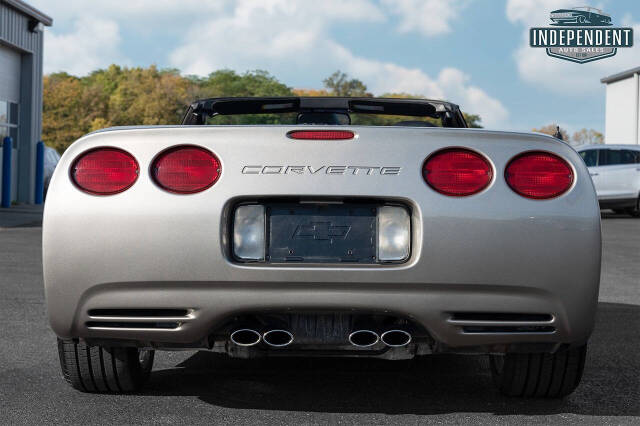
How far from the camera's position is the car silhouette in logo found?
113 ft

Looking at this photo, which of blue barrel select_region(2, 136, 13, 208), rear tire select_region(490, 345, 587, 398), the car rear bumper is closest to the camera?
→ the car rear bumper

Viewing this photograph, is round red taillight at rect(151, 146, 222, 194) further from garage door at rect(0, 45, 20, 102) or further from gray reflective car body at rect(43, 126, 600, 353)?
garage door at rect(0, 45, 20, 102)

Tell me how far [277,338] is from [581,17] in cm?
3418

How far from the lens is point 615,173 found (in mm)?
21344

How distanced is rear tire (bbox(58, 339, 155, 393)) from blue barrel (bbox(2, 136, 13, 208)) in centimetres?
1978

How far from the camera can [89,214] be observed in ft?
11.4

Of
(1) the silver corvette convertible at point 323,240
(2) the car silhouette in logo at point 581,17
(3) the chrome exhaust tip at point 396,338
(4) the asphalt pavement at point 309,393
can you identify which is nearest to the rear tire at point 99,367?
(4) the asphalt pavement at point 309,393

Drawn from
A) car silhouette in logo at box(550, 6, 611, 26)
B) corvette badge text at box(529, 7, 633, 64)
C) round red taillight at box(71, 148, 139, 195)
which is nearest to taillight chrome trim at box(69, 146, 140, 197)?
round red taillight at box(71, 148, 139, 195)

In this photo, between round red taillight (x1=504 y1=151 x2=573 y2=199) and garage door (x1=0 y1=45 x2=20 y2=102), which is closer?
round red taillight (x1=504 y1=151 x2=573 y2=199)

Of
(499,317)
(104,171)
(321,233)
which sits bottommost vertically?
(499,317)

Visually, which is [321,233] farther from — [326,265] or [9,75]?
[9,75]

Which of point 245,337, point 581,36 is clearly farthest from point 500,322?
point 581,36

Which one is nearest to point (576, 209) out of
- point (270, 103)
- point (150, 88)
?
point (270, 103)

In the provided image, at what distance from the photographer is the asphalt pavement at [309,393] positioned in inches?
147
